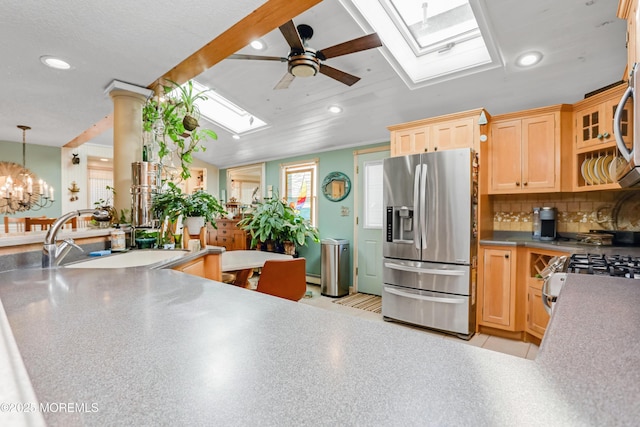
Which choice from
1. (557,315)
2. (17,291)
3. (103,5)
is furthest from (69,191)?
(557,315)

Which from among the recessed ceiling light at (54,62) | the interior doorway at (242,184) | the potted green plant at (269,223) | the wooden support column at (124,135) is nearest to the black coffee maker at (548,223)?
the potted green plant at (269,223)

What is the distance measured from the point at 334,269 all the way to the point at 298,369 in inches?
151

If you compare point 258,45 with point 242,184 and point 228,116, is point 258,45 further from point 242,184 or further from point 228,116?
point 242,184

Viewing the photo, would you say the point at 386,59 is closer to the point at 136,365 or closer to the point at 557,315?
the point at 557,315

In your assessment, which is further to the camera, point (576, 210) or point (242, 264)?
point (576, 210)

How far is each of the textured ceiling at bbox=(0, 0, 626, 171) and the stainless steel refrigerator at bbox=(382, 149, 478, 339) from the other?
→ 0.72m

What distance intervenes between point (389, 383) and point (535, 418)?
0.17m

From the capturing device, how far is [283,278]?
79.0 inches

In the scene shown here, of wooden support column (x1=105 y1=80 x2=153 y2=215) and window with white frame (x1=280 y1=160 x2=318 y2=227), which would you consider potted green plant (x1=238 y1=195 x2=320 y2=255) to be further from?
wooden support column (x1=105 y1=80 x2=153 y2=215)

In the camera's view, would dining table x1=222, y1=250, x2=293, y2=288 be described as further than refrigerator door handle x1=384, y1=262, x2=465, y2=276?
No

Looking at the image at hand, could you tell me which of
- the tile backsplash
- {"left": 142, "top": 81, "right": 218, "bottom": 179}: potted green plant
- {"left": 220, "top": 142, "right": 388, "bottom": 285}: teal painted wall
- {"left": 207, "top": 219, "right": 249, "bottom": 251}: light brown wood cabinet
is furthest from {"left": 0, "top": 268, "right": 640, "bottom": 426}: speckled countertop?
{"left": 207, "top": 219, "right": 249, "bottom": 251}: light brown wood cabinet

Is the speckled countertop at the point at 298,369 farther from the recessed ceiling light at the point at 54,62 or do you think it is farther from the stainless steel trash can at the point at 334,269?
the stainless steel trash can at the point at 334,269

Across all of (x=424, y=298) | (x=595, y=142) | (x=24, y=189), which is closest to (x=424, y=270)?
(x=424, y=298)

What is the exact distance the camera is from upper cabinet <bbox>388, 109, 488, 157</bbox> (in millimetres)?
2891
